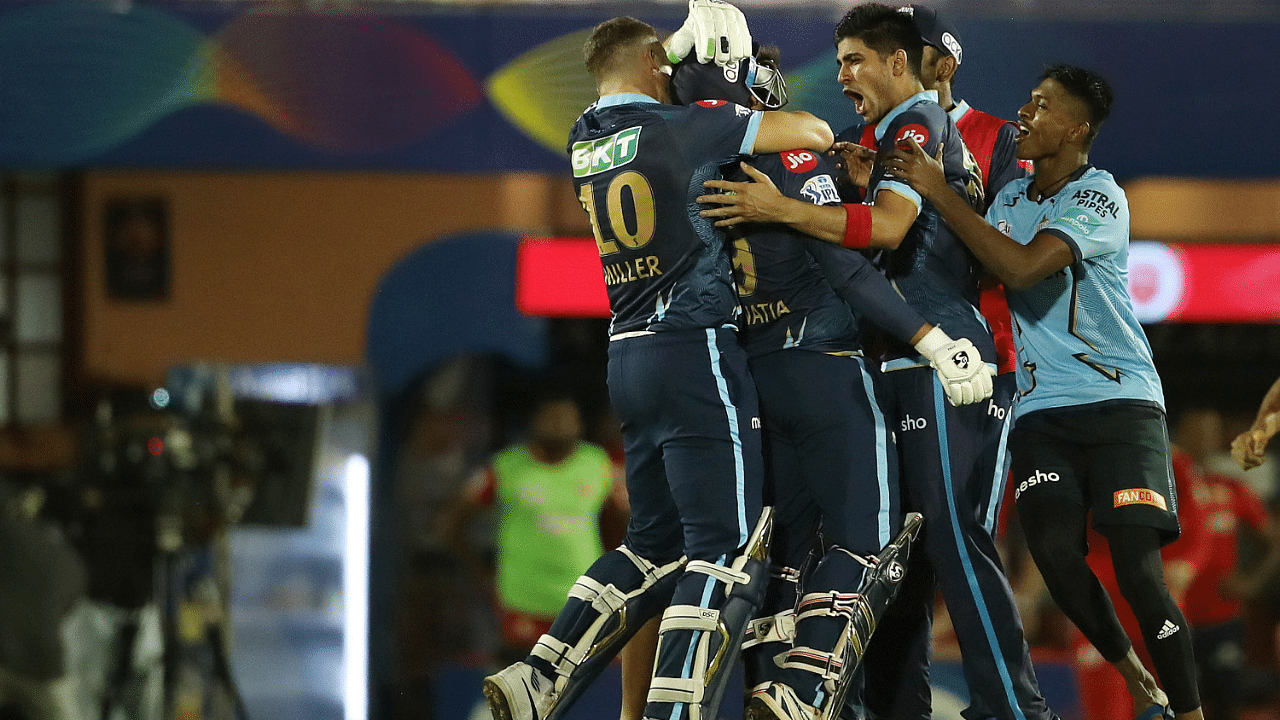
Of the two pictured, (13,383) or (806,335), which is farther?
(13,383)

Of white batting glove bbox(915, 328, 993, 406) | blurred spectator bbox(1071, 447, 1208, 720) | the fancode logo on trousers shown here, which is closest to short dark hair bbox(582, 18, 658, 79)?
white batting glove bbox(915, 328, 993, 406)

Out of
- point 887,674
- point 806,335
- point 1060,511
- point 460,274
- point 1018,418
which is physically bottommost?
point 887,674

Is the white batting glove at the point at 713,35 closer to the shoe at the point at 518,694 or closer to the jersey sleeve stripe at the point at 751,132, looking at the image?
the jersey sleeve stripe at the point at 751,132

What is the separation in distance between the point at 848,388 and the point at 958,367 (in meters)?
0.30

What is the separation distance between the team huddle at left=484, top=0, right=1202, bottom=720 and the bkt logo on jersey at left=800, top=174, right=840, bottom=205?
0.01 meters

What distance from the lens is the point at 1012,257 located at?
3.60 metres

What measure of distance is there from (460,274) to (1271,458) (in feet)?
14.0

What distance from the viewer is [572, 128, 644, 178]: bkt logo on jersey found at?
3535 mm

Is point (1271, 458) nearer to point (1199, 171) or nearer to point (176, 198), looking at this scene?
point (1199, 171)

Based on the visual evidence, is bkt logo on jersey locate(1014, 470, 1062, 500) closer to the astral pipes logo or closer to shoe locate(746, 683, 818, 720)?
shoe locate(746, 683, 818, 720)

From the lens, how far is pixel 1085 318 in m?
3.73

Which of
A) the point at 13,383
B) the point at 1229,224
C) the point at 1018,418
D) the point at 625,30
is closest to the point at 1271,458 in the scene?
the point at 1229,224

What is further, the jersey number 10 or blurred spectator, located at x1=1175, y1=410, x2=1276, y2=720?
blurred spectator, located at x1=1175, y1=410, x2=1276, y2=720

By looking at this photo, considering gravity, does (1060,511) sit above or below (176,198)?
below
